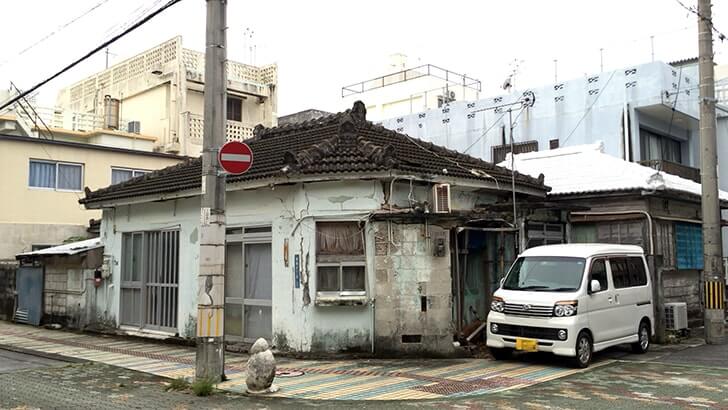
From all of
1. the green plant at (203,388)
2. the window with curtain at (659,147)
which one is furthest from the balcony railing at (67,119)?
the window with curtain at (659,147)

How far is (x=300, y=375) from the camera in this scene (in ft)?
33.0

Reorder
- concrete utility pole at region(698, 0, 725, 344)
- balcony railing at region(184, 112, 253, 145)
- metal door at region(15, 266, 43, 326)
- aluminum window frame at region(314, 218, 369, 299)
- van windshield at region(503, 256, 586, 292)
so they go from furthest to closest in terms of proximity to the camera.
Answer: balcony railing at region(184, 112, 253, 145) < metal door at region(15, 266, 43, 326) < concrete utility pole at region(698, 0, 725, 344) < aluminum window frame at region(314, 218, 369, 299) < van windshield at region(503, 256, 586, 292)

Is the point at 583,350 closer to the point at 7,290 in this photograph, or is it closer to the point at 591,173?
Answer: the point at 591,173

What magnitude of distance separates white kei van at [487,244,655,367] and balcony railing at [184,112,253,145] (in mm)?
17802

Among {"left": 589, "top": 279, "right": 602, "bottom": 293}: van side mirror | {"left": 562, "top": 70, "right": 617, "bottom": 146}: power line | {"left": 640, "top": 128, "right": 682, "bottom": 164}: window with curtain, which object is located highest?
{"left": 562, "top": 70, "right": 617, "bottom": 146}: power line

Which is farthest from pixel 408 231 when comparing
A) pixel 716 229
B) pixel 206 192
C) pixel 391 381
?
pixel 716 229

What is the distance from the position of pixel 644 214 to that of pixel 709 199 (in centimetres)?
138

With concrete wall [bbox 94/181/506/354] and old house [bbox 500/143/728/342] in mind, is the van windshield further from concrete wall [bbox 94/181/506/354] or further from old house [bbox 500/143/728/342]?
old house [bbox 500/143/728/342]

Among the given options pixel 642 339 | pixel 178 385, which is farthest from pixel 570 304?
pixel 178 385

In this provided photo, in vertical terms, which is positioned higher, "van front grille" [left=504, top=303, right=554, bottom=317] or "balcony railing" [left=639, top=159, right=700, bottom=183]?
"balcony railing" [left=639, top=159, right=700, bottom=183]

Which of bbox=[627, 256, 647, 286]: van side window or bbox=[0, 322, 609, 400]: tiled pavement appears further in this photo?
bbox=[627, 256, 647, 286]: van side window

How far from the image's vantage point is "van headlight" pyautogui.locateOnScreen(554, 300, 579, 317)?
416 inches

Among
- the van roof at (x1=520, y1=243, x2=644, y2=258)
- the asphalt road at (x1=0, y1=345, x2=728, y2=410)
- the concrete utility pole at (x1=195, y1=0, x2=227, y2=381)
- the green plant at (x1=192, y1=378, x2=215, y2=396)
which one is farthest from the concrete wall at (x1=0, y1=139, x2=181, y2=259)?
the van roof at (x1=520, y1=243, x2=644, y2=258)

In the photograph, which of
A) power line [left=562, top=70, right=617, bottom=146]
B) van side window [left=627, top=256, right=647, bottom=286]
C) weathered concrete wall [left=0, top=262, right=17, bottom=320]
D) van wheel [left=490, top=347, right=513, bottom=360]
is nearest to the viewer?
van wheel [left=490, top=347, right=513, bottom=360]
